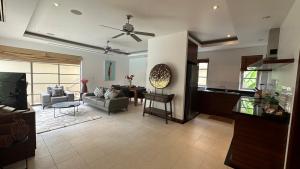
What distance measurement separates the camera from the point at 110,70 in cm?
813

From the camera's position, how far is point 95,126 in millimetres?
3604

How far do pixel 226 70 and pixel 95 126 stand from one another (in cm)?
525

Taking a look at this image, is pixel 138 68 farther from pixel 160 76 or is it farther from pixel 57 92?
pixel 57 92

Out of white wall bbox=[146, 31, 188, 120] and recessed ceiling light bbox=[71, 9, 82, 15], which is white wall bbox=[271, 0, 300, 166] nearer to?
white wall bbox=[146, 31, 188, 120]

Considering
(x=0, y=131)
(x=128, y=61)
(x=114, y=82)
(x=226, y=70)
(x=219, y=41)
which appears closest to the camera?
(x=0, y=131)

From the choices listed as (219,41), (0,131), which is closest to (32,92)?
(0,131)

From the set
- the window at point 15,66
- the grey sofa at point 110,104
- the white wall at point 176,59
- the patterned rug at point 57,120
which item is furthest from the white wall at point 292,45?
the window at point 15,66

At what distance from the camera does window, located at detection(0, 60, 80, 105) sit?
212 inches

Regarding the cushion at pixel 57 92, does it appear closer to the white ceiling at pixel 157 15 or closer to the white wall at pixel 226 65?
the white ceiling at pixel 157 15

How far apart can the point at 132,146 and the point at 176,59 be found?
277 centimetres

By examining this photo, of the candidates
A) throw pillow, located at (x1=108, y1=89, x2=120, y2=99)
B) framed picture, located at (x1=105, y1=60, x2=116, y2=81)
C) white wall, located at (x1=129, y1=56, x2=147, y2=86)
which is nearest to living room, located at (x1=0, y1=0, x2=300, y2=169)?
throw pillow, located at (x1=108, y1=89, x2=120, y2=99)

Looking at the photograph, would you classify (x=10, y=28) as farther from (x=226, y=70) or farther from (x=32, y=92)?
(x=226, y=70)

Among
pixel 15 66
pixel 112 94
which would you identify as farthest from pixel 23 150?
pixel 15 66

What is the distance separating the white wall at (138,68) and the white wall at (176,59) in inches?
144
